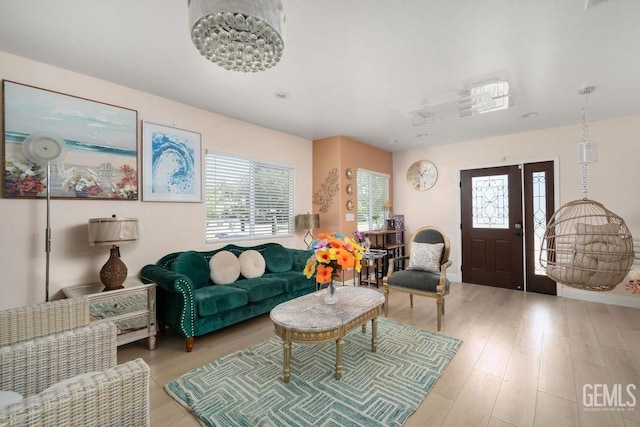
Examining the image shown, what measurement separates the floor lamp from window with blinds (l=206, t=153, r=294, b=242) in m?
1.49

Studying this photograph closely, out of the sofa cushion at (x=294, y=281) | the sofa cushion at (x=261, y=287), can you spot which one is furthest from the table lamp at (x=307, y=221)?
the sofa cushion at (x=261, y=287)

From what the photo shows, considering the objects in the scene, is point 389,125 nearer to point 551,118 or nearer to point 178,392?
point 551,118

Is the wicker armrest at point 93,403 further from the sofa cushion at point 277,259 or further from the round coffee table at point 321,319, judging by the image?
the sofa cushion at point 277,259

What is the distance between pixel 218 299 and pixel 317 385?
1.32 m

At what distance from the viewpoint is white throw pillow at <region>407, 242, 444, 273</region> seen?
11.4 feet

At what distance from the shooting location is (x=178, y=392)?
6.52ft

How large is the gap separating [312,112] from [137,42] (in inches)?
78.8

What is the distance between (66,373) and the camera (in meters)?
1.46

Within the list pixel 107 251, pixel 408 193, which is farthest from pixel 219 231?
pixel 408 193

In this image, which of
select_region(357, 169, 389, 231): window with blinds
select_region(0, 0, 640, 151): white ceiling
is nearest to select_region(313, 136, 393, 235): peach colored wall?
select_region(357, 169, 389, 231): window with blinds

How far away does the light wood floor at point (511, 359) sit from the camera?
178cm

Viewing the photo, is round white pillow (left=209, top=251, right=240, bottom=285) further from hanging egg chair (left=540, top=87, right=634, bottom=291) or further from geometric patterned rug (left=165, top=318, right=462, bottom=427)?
hanging egg chair (left=540, top=87, right=634, bottom=291)

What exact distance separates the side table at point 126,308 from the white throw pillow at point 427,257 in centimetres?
303

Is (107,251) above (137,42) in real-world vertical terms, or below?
below
